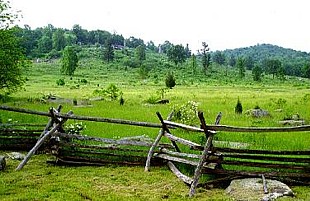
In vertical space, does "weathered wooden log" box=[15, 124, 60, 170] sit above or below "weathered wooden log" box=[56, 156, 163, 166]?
above

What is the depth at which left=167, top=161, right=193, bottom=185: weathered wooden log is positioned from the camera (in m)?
8.95

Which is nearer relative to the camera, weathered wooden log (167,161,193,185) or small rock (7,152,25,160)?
weathered wooden log (167,161,193,185)

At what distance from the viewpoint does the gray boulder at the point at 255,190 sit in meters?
7.77

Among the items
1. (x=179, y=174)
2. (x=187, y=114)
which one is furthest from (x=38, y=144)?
(x=187, y=114)

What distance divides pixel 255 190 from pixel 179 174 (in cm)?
197

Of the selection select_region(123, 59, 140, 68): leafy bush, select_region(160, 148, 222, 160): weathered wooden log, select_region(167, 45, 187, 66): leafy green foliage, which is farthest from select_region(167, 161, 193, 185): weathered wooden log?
select_region(167, 45, 187, 66): leafy green foliage

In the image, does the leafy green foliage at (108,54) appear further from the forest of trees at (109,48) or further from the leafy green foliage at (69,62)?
the leafy green foliage at (69,62)

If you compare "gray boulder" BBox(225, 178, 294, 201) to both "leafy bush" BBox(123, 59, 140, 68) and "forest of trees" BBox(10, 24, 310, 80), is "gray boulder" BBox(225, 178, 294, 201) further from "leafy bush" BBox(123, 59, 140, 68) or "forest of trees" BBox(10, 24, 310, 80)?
"leafy bush" BBox(123, 59, 140, 68)

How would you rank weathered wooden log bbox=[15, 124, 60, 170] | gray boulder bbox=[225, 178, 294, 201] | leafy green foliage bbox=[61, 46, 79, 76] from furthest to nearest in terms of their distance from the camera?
leafy green foliage bbox=[61, 46, 79, 76], weathered wooden log bbox=[15, 124, 60, 170], gray boulder bbox=[225, 178, 294, 201]

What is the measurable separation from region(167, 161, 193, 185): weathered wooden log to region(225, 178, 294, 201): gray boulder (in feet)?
2.89

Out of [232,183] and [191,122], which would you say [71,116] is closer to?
[232,183]

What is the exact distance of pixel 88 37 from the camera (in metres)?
148

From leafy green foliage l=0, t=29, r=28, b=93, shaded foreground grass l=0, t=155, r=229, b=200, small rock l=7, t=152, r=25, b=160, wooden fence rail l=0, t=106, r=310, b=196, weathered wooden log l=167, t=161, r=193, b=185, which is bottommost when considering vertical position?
shaded foreground grass l=0, t=155, r=229, b=200

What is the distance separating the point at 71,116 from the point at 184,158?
10.4 ft
